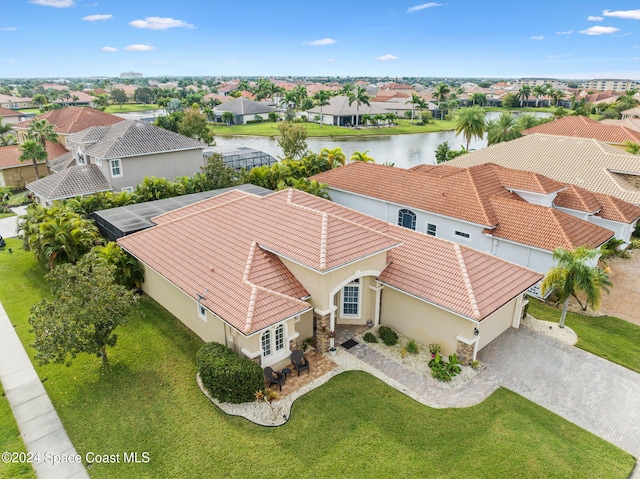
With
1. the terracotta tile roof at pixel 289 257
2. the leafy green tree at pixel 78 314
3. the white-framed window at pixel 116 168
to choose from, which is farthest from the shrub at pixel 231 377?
the white-framed window at pixel 116 168

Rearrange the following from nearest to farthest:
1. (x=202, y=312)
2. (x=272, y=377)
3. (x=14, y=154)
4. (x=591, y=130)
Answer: (x=272, y=377), (x=202, y=312), (x=14, y=154), (x=591, y=130)

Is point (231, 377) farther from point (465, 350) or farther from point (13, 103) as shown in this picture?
point (13, 103)

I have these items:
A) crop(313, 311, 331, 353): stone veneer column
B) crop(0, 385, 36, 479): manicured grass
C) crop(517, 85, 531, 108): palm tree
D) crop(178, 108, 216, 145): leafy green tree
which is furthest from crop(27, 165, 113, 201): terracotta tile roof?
crop(517, 85, 531, 108): palm tree

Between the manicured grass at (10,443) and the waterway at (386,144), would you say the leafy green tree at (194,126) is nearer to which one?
the waterway at (386,144)

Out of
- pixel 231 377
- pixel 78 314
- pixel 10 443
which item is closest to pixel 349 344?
pixel 231 377

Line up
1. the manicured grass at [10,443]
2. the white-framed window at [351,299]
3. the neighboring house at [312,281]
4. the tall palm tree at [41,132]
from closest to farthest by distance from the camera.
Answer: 1. the manicured grass at [10,443]
2. the neighboring house at [312,281]
3. the white-framed window at [351,299]
4. the tall palm tree at [41,132]
